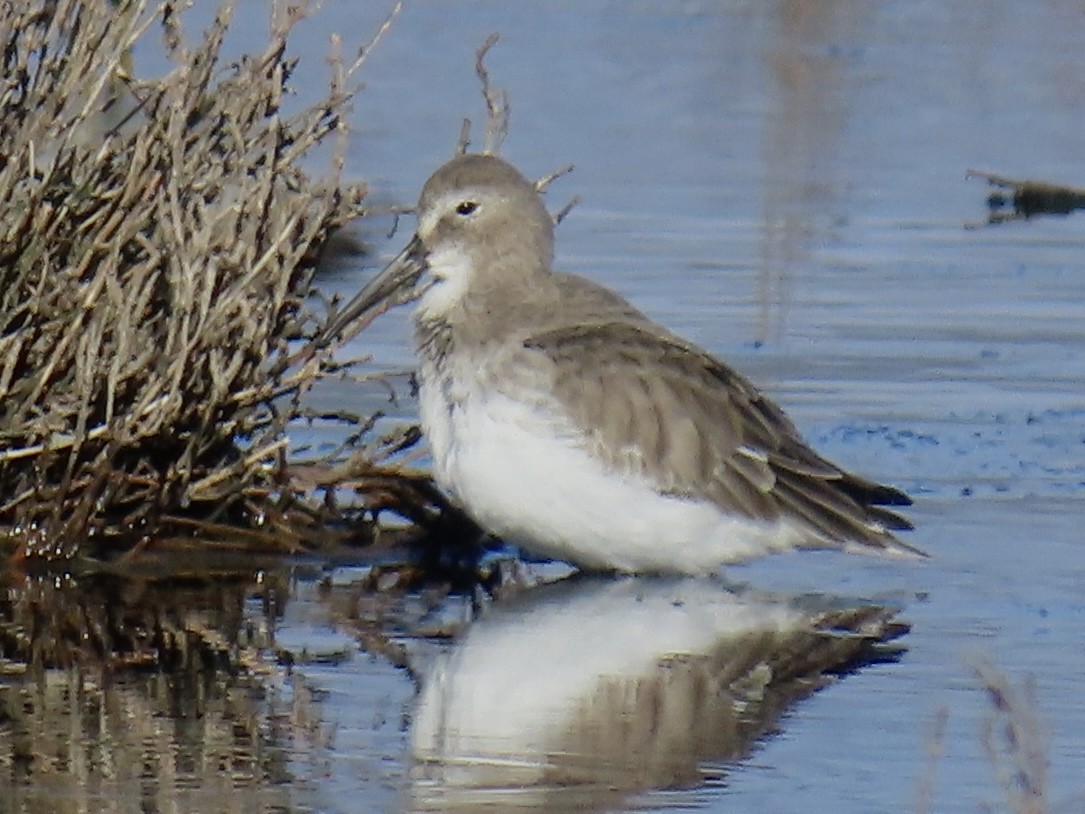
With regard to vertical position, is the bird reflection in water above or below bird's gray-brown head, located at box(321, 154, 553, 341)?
below

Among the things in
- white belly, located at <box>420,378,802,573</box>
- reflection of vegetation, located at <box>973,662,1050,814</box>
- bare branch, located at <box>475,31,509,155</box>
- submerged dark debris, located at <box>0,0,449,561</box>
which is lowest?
reflection of vegetation, located at <box>973,662,1050,814</box>

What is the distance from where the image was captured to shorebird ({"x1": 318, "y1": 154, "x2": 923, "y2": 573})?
21.5ft

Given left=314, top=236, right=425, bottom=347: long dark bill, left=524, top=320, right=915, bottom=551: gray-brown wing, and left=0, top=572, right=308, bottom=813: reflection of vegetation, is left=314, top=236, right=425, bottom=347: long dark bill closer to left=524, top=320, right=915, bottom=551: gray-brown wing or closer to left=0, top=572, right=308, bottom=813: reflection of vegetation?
left=524, top=320, right=915, bottom=551: gray-brown wing

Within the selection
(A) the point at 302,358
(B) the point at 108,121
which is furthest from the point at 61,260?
(B) the point at 108,121

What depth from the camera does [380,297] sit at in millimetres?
6891

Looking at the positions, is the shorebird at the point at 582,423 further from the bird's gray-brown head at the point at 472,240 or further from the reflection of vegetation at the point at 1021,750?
the reflection of vegetation at the point at 1021,750

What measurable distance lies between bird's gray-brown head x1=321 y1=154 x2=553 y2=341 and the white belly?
0.43 meters

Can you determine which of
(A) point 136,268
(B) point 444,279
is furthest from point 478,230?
(A) point 136,268

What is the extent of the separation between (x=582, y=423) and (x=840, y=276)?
3.49 m

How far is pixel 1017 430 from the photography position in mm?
8070

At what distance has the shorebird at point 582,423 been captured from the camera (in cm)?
655

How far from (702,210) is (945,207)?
3.32 feet

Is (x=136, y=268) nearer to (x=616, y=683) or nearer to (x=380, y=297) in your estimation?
(x=380, y=297)

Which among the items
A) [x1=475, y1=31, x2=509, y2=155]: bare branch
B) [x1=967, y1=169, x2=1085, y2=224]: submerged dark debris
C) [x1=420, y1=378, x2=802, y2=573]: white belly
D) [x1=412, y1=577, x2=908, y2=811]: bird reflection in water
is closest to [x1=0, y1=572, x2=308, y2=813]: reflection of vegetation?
[x1=412, y1=577, x2=908, y2=811]: bird reflection in water
